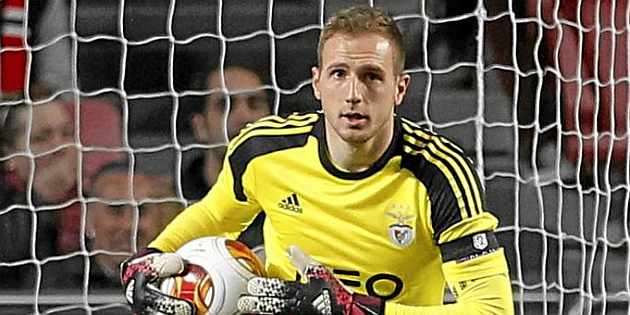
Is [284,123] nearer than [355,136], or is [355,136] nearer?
[355,136]

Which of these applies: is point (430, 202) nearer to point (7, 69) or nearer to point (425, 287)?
point (425, 287)

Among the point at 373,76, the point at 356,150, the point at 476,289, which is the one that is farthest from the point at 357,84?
the point at 476,289

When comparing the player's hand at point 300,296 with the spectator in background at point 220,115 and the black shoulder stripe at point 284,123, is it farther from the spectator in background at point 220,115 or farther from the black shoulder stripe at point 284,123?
the spectator in background at point 220,115

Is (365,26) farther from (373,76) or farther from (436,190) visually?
(436,190)

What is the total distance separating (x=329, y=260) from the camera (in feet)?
7.47

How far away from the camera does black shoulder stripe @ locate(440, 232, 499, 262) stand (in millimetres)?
2115

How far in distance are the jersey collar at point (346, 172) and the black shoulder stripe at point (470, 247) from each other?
0.17 meters

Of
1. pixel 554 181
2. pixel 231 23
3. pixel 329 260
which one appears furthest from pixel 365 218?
pixel 231 23

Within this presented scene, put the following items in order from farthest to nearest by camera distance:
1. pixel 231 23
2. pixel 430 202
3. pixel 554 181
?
1. pixel 231 23
2. pixel 554 181
3. pixel 430 202

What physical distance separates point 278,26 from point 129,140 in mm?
447

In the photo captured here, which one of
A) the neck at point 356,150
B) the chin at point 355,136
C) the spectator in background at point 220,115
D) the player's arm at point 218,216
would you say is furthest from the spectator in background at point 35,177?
the chin at point 355,136

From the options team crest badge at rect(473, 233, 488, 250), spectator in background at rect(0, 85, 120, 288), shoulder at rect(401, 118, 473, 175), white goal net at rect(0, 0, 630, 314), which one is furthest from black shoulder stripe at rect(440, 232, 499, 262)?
spectator in background at rect(0, 85, 120, 288)

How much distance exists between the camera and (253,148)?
7.60 ft

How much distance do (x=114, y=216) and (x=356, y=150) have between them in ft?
4.11
